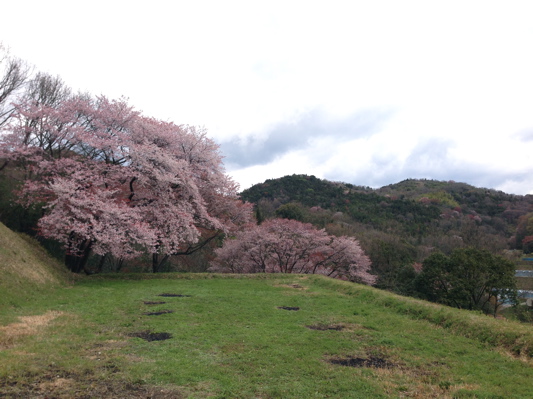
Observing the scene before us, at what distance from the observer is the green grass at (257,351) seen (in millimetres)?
5594

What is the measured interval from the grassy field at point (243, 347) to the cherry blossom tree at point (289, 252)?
45.6ft

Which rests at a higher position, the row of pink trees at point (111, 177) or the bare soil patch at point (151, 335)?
the row of pink trees at point (111, 177)

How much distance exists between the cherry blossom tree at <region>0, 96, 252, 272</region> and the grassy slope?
3.81 feet

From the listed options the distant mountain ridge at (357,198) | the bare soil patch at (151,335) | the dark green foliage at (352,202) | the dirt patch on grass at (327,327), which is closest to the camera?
the bare soil patch at (151,335)

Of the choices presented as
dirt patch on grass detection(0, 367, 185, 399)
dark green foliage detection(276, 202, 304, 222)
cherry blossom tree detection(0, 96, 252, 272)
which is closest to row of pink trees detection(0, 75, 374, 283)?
cherry blossom tree detection(0, 96, 252, 272)

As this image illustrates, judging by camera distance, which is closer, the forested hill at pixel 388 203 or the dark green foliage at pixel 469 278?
the dark green foliage at pixel 469 278

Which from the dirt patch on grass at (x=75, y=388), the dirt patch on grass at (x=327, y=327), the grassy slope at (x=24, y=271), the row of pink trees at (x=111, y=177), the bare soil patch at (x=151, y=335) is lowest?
the bare soil patch at (x=151, y=335)

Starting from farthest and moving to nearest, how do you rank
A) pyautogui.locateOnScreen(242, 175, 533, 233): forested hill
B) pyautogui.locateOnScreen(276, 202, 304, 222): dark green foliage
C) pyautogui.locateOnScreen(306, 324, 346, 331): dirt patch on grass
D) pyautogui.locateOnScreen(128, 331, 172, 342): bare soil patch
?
pyautogui.locateOnScreen(242, 175, 533, 233): forested hill → pyautogui.locateOnScreen(276, 202, 304, 222): dark green foliage → pyautogui.locateOnScreen(306, 324, 346, 331): dirt patch on grass → pyautogui.locateOnScreen(128, 331, 172, 342): bare soil patch

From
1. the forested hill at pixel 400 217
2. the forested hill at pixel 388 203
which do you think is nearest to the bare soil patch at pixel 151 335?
the forested hill at pixel 400 217

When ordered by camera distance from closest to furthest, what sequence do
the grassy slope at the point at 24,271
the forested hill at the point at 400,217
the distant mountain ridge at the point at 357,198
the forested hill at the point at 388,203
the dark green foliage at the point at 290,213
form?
the grassy slope at the point at 24,271 → the forested hill at the point at 400,217 → the dark green foliage at the point at 290,213 → the forested hill at the point at 388,203 → the distant mountain ridge at the point at 357,198

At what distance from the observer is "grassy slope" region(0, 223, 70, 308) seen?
39.0 ft

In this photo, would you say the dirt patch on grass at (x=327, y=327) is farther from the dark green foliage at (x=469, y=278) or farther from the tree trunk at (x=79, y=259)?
the dark green foliage at (x=469, y=278)

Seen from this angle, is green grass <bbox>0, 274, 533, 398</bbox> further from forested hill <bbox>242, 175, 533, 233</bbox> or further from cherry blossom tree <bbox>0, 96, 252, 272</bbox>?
forested hill <bbox>242, 175, 533, 233</bbox>

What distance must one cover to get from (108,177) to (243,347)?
15369mm
